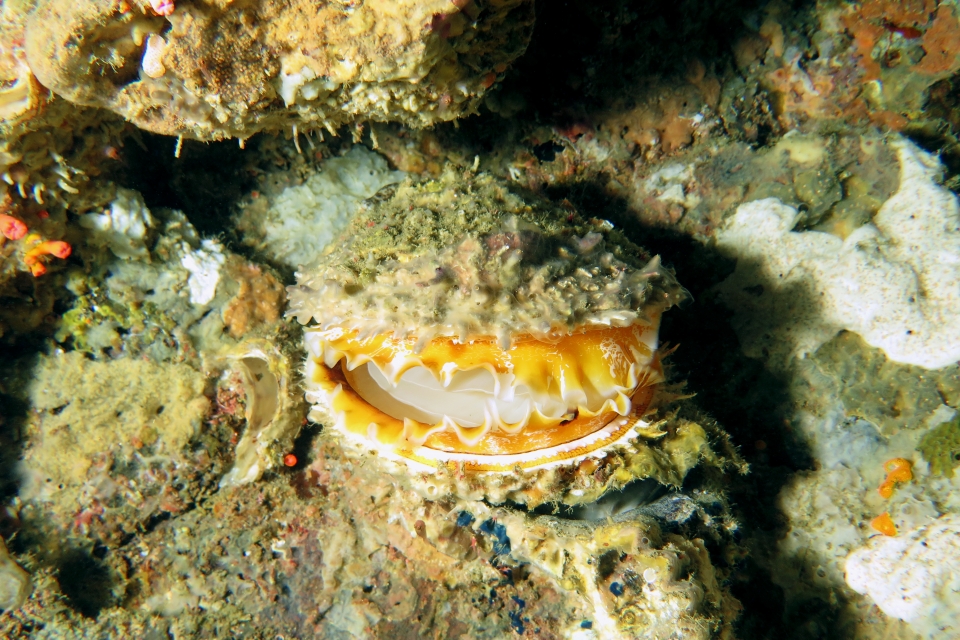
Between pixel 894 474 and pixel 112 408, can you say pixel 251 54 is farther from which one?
pixel 894 474

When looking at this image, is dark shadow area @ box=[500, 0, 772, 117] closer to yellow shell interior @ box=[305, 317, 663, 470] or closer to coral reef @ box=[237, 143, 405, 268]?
coral reef @ box=[237, 143, 405, 268]

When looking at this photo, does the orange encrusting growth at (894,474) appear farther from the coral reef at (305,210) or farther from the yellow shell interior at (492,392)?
the coral reef at (305,210)

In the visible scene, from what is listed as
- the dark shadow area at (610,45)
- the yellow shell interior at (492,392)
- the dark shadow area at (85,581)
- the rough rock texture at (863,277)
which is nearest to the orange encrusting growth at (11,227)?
the yellow shell interior at (492,392)

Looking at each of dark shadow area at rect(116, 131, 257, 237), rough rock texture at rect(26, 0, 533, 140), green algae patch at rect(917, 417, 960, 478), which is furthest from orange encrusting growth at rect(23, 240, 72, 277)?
green algae patch at rect(917, 417, 960, 478)

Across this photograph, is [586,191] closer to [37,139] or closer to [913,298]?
[913,298]

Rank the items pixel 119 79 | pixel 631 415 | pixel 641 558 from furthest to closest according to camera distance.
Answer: pixel 631 415 → pixel 641 558 → pixel 119 79

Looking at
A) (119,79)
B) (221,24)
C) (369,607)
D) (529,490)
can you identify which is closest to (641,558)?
(529,490)
